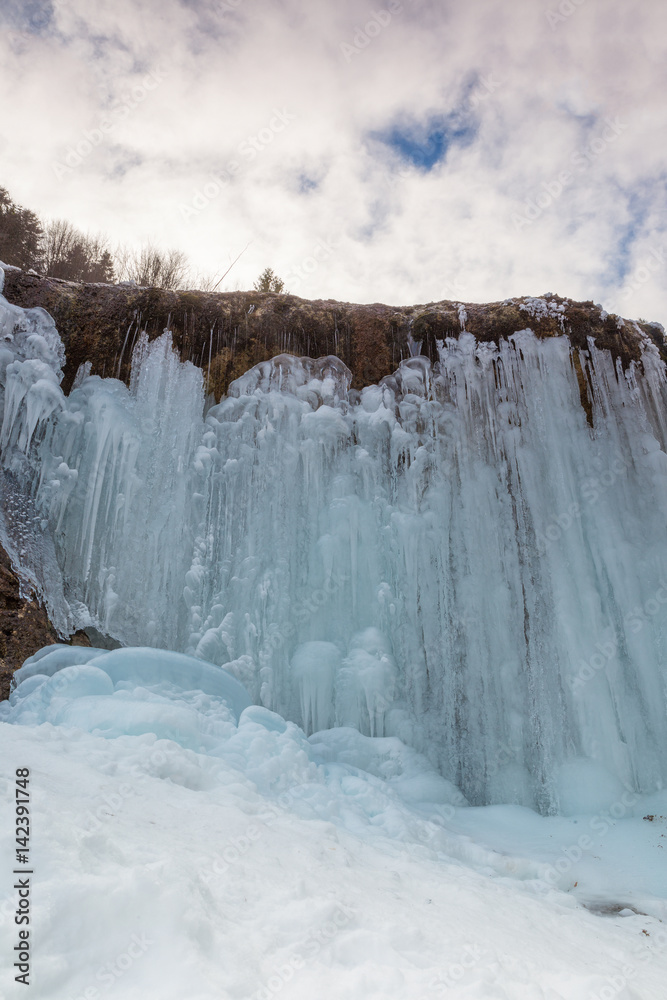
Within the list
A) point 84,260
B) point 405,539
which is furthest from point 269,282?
point 405,539

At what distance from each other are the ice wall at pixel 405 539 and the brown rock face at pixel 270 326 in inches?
6.7

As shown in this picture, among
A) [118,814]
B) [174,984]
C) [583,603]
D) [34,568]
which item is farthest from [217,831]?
[583,603]

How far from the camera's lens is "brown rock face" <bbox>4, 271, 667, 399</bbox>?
221 inches

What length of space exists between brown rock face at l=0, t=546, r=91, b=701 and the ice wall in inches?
19.8

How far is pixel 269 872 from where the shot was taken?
1916 mm

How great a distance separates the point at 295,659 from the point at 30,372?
3.41 meters

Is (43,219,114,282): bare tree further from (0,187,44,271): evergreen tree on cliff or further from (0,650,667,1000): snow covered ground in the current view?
(0,650,667,1000): snow covered ground

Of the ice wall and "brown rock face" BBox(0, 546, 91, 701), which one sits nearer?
"brown rock face" BBox(0, 546, 91, 701)

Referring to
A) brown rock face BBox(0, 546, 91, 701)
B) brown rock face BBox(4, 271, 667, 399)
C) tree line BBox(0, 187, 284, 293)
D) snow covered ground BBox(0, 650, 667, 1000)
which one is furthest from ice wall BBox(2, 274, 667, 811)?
tree line BBox(0, 187, 284, 293)

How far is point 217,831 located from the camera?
7.29 feet

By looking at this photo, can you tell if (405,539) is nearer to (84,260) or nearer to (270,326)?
(270,326)

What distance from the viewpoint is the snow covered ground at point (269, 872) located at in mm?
1298

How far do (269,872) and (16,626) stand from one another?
317cm

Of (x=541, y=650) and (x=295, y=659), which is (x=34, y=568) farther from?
(x=541, y=650)
